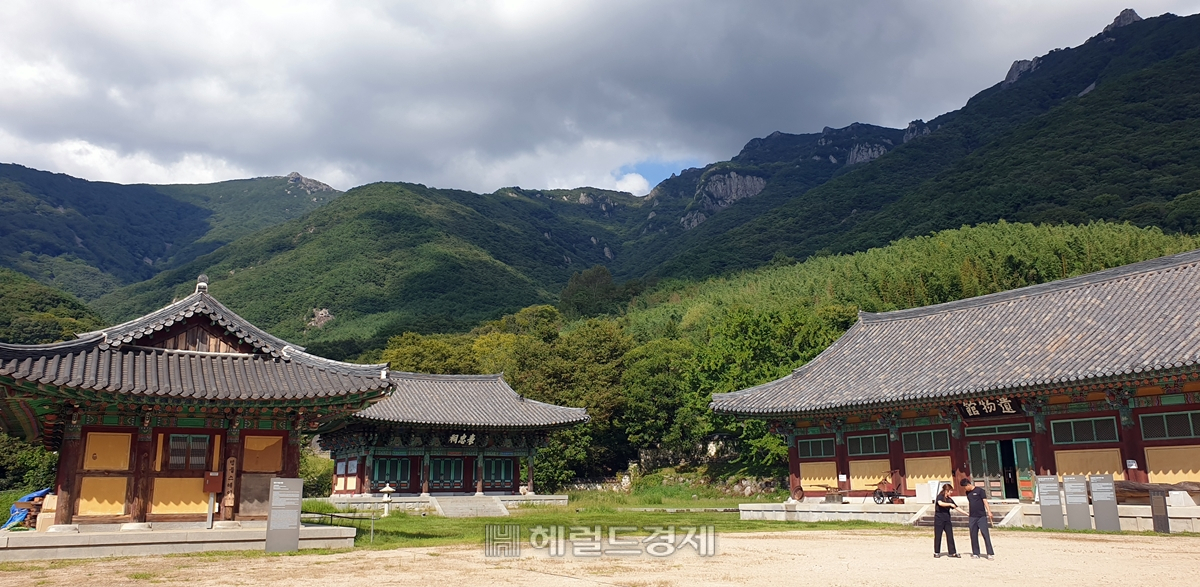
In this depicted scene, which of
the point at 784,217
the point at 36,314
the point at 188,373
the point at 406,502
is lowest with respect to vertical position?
the point at 406,502

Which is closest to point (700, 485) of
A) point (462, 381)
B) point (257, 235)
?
point (462, 381)

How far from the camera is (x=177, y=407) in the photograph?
714 inches

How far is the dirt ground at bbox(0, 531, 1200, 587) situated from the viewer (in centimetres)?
1084

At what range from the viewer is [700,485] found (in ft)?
151

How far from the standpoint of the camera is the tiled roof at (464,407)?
38.2m

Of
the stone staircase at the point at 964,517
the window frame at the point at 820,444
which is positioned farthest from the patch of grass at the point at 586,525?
the window frame at the point at 820,444

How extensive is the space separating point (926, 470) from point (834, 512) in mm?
4365

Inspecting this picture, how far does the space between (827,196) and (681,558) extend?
137 m

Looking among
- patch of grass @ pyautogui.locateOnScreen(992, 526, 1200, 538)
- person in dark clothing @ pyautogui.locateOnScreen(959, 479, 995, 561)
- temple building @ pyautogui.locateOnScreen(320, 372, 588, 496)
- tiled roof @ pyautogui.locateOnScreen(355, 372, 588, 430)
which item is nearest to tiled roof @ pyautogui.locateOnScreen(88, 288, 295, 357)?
person in dark clothing @ pyautogui.locateOnScreen(959, 479, 995, 561)

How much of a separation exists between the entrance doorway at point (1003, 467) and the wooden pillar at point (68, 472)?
2479 centimetres

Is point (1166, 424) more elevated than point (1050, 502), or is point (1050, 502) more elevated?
point (1166, 424)

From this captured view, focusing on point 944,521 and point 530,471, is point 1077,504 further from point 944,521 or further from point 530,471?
point 530,471

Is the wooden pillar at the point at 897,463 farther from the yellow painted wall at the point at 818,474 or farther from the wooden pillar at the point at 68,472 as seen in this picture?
the wooden pillar at the point at 68,472

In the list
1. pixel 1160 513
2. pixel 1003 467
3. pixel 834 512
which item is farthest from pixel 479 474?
pixel 1160 513
